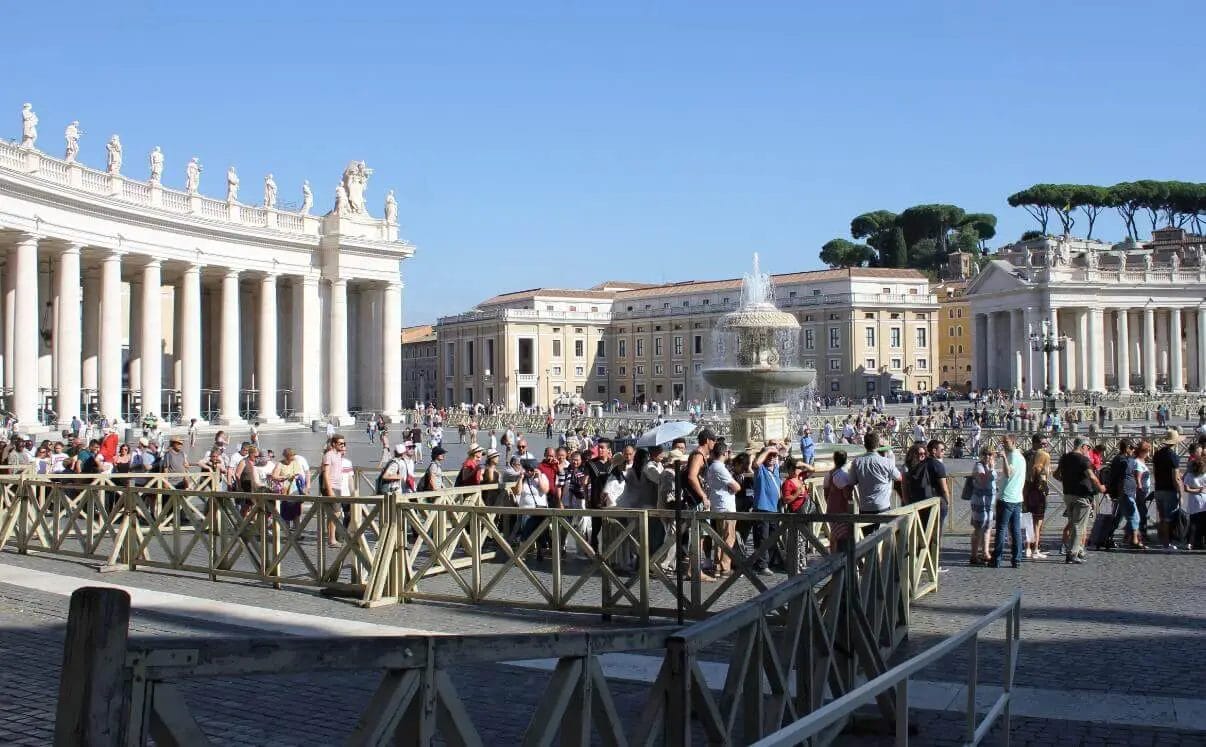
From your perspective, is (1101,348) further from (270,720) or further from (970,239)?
(270,720)

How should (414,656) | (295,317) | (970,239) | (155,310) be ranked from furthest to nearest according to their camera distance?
(970,239) < (295,317) < (155,310) < (414,656)

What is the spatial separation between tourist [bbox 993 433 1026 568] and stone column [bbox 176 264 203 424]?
127 feet

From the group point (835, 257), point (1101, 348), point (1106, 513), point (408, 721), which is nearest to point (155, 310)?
point (1106, 513)

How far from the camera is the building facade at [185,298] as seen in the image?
3756 centimetres

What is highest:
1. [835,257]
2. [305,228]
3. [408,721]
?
[835,257]

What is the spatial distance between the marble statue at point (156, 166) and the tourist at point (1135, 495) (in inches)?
1518

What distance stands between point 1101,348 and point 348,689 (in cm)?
9520

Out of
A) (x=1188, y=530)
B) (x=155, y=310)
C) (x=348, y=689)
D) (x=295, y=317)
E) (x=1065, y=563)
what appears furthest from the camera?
(x=295, y=317)

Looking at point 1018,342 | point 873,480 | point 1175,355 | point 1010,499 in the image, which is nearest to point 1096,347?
point 1018,342

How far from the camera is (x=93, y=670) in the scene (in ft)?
8.99

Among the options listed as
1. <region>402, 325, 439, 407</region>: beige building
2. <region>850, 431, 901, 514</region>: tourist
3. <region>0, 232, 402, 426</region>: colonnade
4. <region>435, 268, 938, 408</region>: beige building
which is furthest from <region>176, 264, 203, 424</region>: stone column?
<region>402, 325, 439, 407</region>: beige building

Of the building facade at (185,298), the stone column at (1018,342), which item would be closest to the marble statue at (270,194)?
the building facade at (185,298)

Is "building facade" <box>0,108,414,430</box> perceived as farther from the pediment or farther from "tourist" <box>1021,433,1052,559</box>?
the pediment

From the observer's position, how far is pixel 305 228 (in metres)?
53.4
